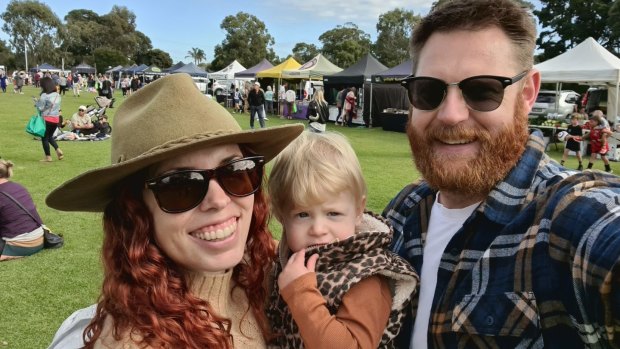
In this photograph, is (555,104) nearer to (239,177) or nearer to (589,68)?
(589,68)

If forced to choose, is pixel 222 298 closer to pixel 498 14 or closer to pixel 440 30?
pixel 440 30

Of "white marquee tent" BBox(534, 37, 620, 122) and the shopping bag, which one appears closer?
the shopping bag

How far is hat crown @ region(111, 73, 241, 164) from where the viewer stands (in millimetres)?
1639

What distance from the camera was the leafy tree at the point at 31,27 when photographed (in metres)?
90.7

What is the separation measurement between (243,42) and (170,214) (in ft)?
281

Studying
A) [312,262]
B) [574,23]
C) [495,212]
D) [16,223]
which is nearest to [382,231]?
[312,262]

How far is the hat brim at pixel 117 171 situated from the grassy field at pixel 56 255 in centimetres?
18

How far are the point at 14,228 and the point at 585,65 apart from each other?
16.5 meters

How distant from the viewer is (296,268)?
6.37 feet

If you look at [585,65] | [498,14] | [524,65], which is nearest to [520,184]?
[524,65]

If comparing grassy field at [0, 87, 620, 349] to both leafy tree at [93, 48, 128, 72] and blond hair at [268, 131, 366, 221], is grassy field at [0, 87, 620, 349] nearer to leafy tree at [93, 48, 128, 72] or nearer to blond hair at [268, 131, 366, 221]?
blond hair at [268, 131, 366, 221]

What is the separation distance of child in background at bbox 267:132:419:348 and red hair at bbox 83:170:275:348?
32 centimetres

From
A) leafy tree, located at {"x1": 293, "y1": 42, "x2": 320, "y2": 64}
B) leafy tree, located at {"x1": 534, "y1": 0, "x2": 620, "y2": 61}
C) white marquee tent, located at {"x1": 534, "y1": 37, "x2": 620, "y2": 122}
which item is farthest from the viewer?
leafy tree, located at {"x1": 293, "y1": 42, "x2": 320, "y2": 64}

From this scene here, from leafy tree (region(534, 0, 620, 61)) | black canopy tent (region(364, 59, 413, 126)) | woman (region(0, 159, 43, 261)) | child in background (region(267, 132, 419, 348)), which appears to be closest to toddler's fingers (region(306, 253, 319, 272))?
child in background (region(267, 132, 419, 348))
